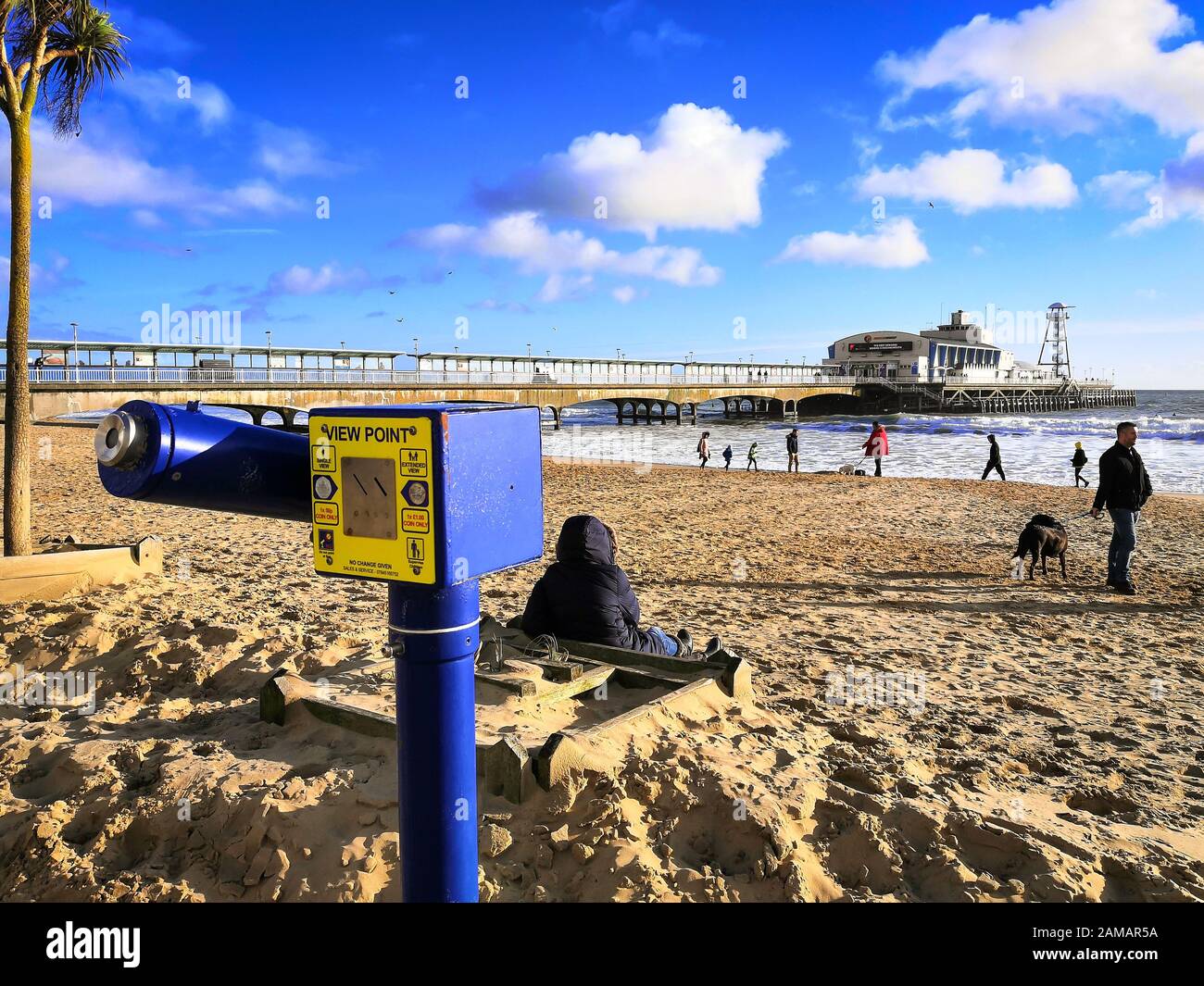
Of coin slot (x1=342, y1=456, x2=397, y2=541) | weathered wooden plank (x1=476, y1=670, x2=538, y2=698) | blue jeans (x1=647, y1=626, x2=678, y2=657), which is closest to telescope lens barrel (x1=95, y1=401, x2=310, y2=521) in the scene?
coin slot (x1=342, y1=456, x2=397, y2=541)

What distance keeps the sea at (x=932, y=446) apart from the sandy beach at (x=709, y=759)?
2062 centimetres

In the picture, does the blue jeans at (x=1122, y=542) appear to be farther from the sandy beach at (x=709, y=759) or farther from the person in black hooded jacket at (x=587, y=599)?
the person in black hooded jacket at (x=587, y=599)

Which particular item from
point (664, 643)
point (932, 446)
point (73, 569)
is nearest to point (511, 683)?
point (664, 643)

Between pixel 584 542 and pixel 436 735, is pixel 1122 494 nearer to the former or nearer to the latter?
pixel 584 542

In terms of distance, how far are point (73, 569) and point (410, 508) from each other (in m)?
6.50

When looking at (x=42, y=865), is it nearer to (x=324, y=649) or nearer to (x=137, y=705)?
(x=137, y=705)

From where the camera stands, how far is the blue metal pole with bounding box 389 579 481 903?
1.72m

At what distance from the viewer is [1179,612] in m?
8.84

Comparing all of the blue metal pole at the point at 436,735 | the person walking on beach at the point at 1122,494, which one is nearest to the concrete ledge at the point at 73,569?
the blue metal pole at the point at 436,735

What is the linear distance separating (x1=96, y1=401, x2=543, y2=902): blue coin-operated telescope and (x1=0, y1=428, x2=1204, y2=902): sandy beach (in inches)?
49.7

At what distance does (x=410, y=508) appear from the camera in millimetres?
1677

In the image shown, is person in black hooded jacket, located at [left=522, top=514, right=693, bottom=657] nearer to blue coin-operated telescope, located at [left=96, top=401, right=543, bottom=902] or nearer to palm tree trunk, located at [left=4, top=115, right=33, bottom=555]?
blue coin-operated telescope, located at [left=96, top=401, right=543, bottom=902]
